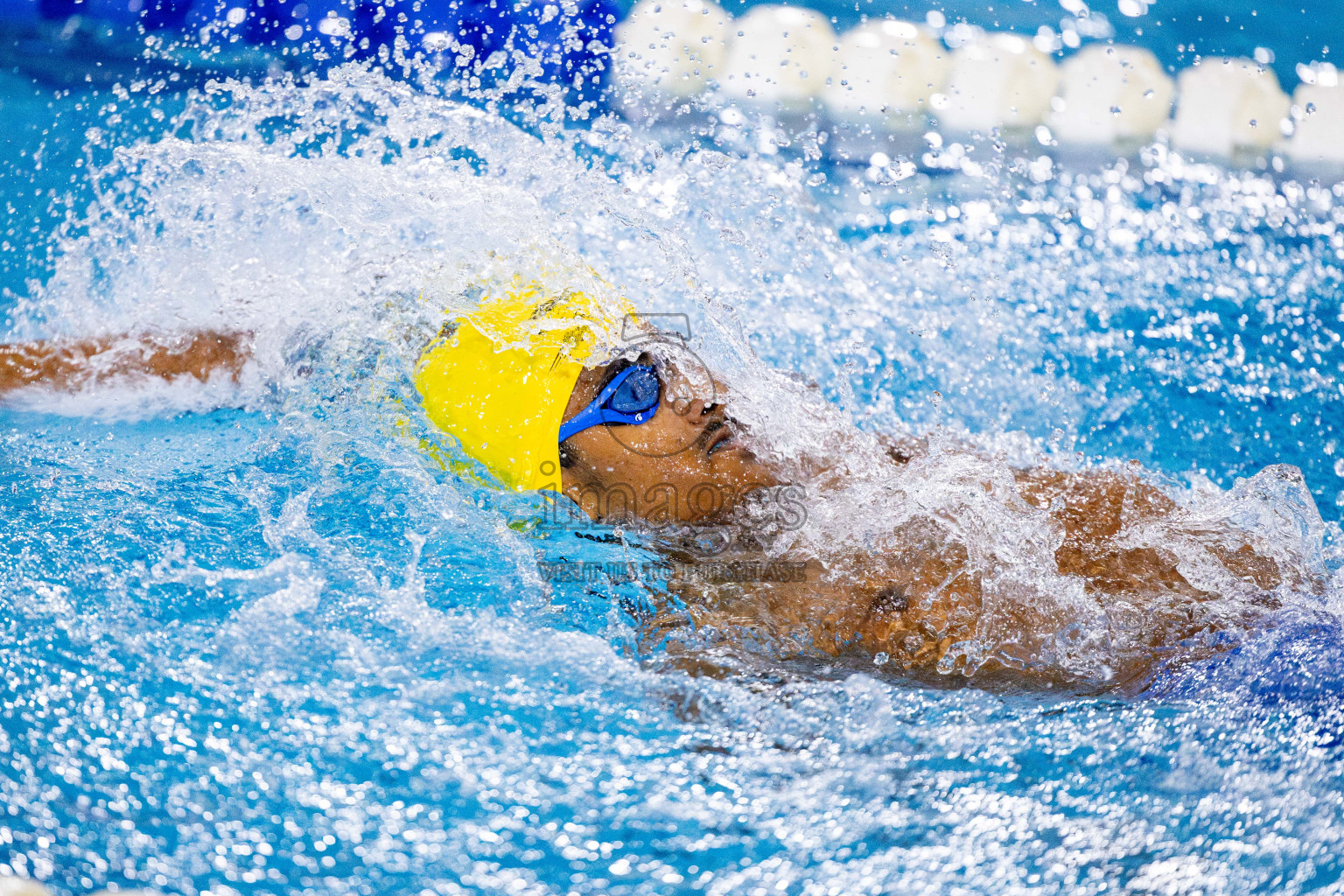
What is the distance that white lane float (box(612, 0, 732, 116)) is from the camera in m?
3.74

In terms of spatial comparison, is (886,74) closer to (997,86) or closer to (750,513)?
(997,86)

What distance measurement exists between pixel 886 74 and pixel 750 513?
2.65 m

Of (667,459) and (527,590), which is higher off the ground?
(667,459)

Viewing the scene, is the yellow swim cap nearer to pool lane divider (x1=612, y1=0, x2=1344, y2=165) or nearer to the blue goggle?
the blue goggle

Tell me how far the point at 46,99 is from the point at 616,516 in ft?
10.8

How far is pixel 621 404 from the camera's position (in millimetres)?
1698

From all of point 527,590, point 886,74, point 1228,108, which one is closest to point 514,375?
point 527,590

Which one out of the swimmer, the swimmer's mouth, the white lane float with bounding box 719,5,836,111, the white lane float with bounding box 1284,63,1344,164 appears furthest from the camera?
the white lane float with bounding box 719,5,836,111

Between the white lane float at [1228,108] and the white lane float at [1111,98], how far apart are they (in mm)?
78

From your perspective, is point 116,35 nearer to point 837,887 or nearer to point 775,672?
point 775,672

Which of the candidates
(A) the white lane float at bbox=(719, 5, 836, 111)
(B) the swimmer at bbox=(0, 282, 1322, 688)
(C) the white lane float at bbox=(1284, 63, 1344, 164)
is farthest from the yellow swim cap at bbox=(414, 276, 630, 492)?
(C) the white lane float at bbox=(1284, 63, 1344, 164)

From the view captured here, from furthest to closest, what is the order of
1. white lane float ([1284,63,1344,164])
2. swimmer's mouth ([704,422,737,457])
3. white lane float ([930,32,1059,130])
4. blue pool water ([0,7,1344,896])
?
1. white lane float ([930,32,1059,130])
2. white lane float ([1284,63,1344,164])
3. swimmer's mouth ([704,422,737,457])
4. blue pool water ([0,7,1344,896])

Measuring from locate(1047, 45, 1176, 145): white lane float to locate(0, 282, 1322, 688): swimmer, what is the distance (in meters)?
2.24

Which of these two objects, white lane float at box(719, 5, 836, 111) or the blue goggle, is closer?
the blue goggle
